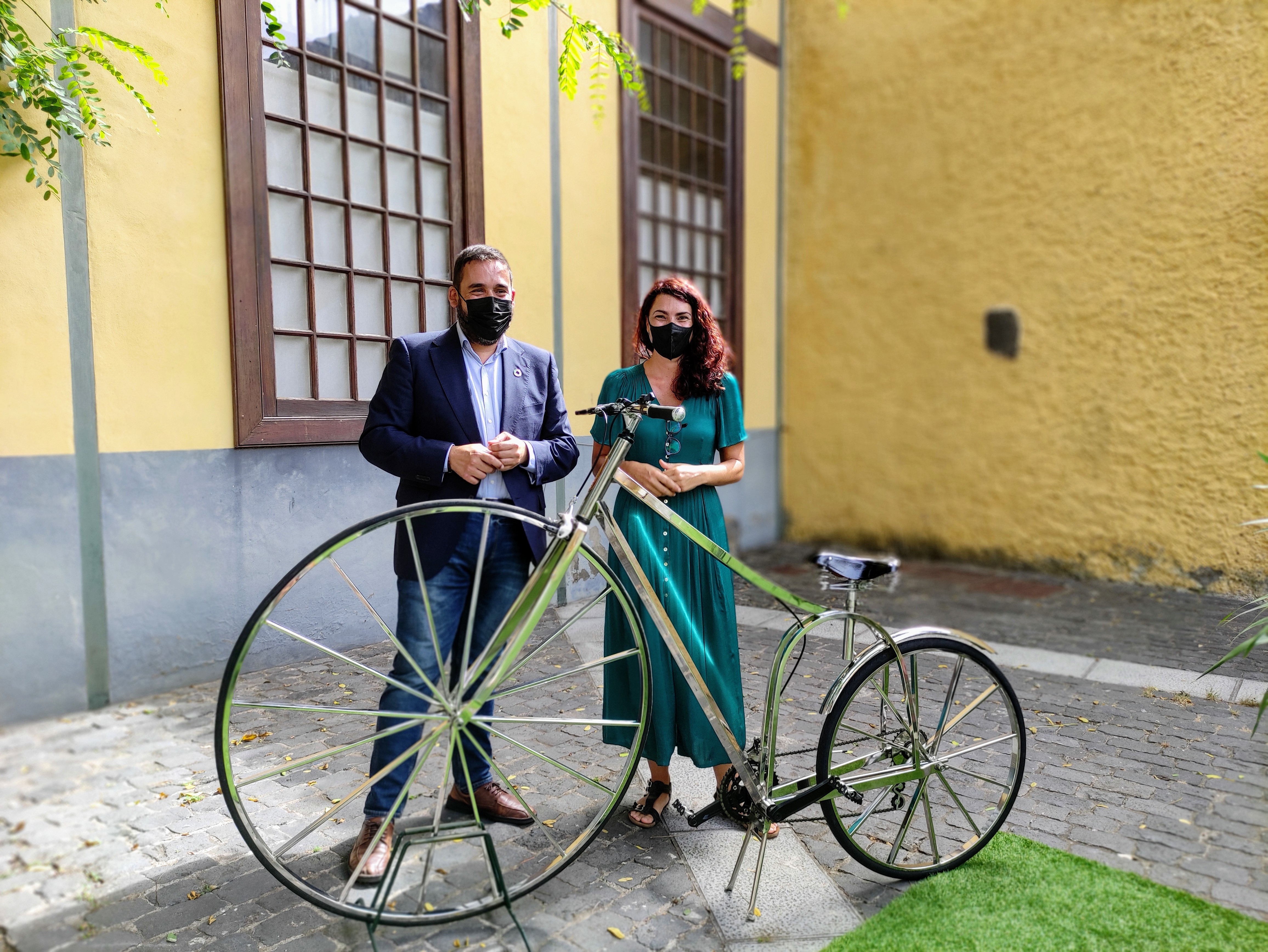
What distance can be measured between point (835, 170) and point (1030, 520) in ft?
11.6

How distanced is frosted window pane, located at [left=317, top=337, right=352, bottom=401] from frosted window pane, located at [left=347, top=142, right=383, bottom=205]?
0.79m

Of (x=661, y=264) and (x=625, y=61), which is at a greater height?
(x=625, y=61)

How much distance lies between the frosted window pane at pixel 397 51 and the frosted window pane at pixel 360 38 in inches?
2.8

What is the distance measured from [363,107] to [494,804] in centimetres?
373

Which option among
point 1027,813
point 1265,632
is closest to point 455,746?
point 1027,813

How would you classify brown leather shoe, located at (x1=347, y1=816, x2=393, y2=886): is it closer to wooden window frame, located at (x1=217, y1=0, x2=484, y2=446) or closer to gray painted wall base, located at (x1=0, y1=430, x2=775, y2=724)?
gray painted wall base, located at (x1=0, y1=430, x2=775, y2=724)

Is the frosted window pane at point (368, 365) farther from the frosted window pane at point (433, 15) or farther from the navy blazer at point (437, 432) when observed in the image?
the navy blazer at point (437, 432)

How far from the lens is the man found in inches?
106

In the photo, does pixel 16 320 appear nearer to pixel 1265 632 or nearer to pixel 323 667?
pixel 323 667

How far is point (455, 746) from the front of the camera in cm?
250

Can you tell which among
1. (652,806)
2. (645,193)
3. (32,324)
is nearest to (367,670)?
(652,806)

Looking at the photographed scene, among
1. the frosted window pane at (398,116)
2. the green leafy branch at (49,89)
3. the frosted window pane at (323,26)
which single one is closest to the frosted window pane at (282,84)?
the frosted window pane at (323,26)

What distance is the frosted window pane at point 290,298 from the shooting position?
457 cm

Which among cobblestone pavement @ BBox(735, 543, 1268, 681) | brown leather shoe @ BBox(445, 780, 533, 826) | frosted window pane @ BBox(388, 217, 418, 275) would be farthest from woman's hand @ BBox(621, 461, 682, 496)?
frosted window pane @ BBox(388, 217, 418, 275)
